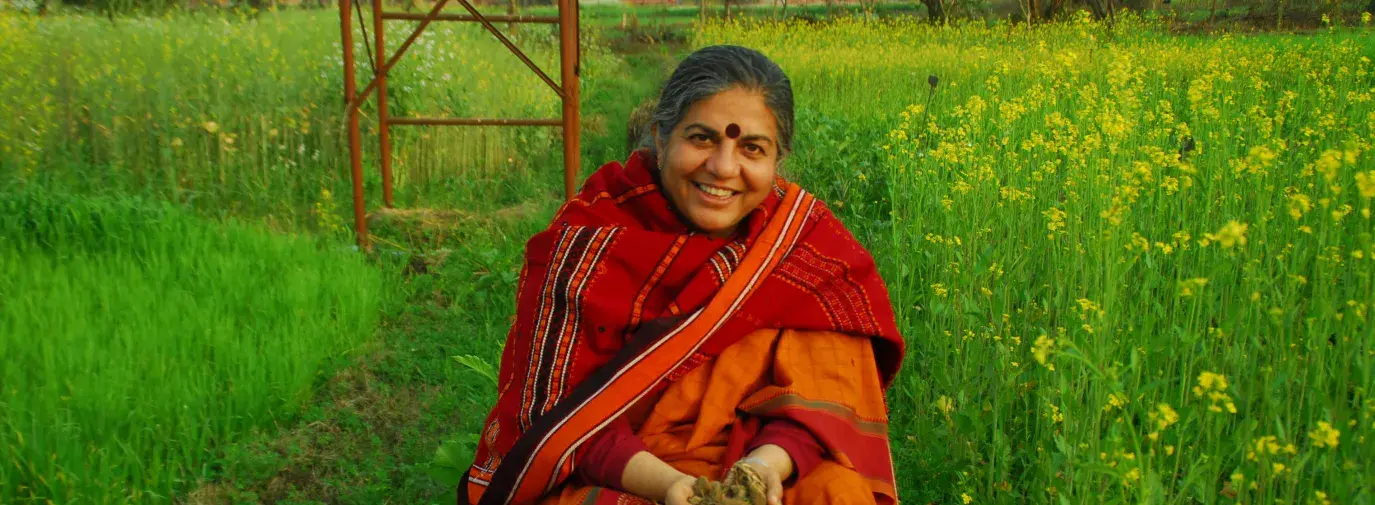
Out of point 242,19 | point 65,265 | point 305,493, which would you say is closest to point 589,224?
point 305,493

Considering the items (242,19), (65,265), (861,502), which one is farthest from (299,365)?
(242,19)

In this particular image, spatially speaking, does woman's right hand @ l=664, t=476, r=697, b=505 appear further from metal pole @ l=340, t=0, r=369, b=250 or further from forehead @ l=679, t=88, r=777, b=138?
metal pole @ l=340, t=0, r=369, b=250

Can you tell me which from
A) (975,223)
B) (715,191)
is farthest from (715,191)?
(975,223)

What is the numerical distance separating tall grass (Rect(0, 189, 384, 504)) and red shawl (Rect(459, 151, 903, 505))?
4.48ft

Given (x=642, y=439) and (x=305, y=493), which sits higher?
(x=642, y=439)

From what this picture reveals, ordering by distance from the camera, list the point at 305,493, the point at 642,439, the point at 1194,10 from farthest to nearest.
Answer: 1. the point at 1194,10
2. the point at 305,493
3. the point at 642,439

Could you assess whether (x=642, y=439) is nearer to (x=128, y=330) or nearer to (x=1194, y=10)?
(x=128, y=330)

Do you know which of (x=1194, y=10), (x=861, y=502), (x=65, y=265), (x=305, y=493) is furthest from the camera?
(x=1194, y=10)

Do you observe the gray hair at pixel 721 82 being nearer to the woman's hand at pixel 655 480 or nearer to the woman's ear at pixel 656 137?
the woman's ear at pixel 656 137

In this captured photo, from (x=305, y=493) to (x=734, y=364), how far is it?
5.38ft

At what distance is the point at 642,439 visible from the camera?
6.91 ft

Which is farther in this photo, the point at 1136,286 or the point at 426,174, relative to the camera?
the point at 426,174

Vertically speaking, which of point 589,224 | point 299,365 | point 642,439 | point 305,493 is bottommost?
point 305,493

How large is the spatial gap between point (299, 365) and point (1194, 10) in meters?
18.9
